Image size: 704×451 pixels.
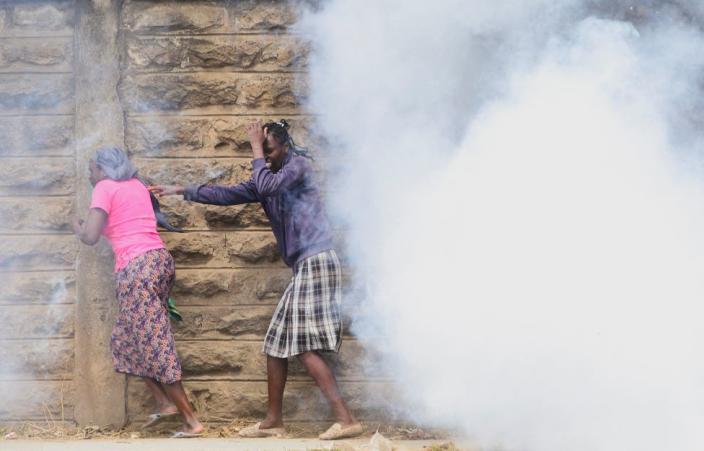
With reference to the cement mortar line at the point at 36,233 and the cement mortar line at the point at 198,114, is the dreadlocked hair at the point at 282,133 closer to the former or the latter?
the cement mortar line at the point at 198,114

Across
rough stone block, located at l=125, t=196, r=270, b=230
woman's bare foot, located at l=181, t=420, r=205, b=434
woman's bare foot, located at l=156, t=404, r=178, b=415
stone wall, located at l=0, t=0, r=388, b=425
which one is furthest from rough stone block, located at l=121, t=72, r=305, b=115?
woman's bare foot, located at l=181, t=420, r=205, b=434

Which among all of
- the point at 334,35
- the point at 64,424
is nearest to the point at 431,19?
the point at 334,35

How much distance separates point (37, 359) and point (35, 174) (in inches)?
42.8

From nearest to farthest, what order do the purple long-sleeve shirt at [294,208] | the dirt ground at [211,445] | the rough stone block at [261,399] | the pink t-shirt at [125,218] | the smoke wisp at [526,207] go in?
the smoke wisp at [526,207] → the dirt ground at [211,445] → the purple long-sleeve shirt at [294,208] → the pink t-shirt at [125,218] → the rough stone block at [261,399]

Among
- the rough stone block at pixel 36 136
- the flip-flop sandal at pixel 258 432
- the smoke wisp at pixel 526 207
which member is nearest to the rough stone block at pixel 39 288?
the rough stone block at pixel 36 136

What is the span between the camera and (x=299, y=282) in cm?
661

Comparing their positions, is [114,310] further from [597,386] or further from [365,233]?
[597,386]

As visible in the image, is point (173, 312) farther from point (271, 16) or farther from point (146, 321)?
point (271, 16)

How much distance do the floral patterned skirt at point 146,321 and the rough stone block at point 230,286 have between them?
382mm

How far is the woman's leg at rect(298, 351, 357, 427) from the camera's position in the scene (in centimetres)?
659

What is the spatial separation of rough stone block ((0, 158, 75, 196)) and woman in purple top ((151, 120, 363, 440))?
3.88 ft

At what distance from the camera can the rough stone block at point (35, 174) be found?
281 inches

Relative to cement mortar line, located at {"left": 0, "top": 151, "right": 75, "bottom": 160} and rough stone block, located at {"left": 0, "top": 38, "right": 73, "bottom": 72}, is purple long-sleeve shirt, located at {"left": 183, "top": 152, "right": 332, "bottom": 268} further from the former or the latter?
rough stone block, located at {"left": 0, "top": 38, "right": 73, "bottom": 72}

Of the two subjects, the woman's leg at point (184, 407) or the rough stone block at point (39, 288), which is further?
the rough stone block at point (39, 288)
